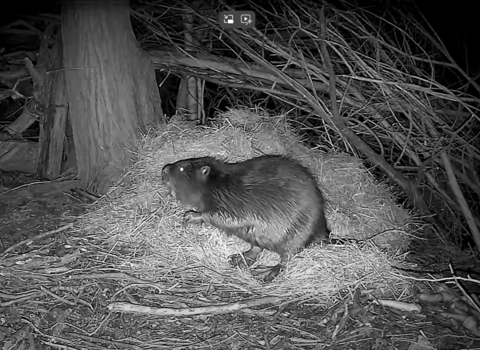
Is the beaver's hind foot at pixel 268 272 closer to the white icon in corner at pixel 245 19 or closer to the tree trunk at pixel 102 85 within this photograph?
the tree trunk at pixel 102 85

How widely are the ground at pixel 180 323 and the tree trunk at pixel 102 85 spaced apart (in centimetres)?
137

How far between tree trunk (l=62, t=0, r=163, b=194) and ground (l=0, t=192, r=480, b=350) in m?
1.37

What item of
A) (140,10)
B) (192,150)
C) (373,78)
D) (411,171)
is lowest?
(411,171)

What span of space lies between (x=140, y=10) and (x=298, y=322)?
3190 millimetres

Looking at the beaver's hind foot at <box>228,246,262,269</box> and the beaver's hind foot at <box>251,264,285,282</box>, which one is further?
the beaver's hind foot at <box>228,246,262,269</box>

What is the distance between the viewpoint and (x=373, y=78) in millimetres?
4441

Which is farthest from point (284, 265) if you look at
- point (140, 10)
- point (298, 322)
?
point (140, 10)

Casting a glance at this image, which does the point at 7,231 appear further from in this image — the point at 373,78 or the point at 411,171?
the point at 411,171

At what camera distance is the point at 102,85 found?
462 centimetres

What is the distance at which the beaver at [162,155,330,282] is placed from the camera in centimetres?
353

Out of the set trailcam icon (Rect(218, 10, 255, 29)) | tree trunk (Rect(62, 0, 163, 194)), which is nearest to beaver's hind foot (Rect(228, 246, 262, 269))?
tree trunk (Rect(62, 0, 163, 194))

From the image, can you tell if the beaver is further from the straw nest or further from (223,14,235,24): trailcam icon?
(223,14,235,24): trailcam icon

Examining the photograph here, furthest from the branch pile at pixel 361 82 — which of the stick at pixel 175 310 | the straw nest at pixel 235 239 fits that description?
the stick at pixel 175 310

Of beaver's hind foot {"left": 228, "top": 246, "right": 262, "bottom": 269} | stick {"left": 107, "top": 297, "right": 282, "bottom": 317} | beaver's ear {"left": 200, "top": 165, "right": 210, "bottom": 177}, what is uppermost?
beaver's ear {"left": 200, "top": 165, "right": 210, "bottom": 177}
